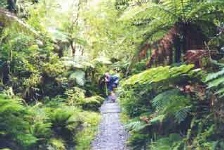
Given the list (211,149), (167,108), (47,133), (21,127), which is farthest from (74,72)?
(211,149)

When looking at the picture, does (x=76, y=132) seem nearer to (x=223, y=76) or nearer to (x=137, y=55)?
(x=137, y=55)

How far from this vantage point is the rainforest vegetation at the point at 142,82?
16.6 feet

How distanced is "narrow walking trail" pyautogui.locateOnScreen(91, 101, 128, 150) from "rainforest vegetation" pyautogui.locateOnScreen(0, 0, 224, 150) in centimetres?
18

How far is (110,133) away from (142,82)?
3.28m

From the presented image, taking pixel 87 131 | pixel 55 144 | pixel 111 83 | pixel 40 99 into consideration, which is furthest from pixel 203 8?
pixel 111 83

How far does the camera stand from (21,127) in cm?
586

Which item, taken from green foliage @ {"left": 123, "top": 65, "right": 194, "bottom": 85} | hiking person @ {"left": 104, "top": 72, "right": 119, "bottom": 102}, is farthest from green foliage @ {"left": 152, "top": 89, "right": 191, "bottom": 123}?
hiking person @ {"left": 104, "top": 72, "right": 119, "bottom": 102}

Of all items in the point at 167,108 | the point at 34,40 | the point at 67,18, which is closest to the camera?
the point at 167,108

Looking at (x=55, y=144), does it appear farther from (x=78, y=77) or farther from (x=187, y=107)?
(x=78, y=77)

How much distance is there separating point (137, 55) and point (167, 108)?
4.29 ft

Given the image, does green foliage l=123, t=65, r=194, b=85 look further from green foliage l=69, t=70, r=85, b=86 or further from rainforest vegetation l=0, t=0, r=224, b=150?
green foliage l=69, t=70, r=85, b=86

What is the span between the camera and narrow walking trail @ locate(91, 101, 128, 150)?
7.55m

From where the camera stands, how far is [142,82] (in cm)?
548

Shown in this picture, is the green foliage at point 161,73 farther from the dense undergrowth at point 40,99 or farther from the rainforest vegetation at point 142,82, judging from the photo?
the dense undergrowth at point 40,99
